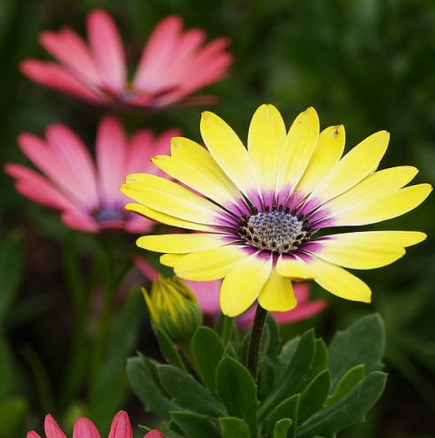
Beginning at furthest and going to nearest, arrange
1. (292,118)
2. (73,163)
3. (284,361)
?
(292,118), (73,163), (284,361)

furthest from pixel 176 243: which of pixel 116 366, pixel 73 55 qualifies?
pixel 73 55

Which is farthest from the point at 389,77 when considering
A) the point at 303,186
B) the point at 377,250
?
the point at 377,250

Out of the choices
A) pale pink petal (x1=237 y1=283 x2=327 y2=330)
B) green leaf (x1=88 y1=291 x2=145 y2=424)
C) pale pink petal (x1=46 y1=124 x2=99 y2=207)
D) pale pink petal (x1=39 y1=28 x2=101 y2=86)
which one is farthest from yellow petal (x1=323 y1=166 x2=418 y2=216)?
pale pink petal (x1=39 y1=28 x2=101 y2=86)

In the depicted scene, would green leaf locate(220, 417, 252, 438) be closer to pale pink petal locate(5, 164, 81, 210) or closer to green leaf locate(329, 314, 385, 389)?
green leaf locate(329, 314, 385, 389)

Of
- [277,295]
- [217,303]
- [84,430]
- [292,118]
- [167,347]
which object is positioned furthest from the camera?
[292,118]

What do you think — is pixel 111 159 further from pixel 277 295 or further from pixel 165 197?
pixel 277 295
